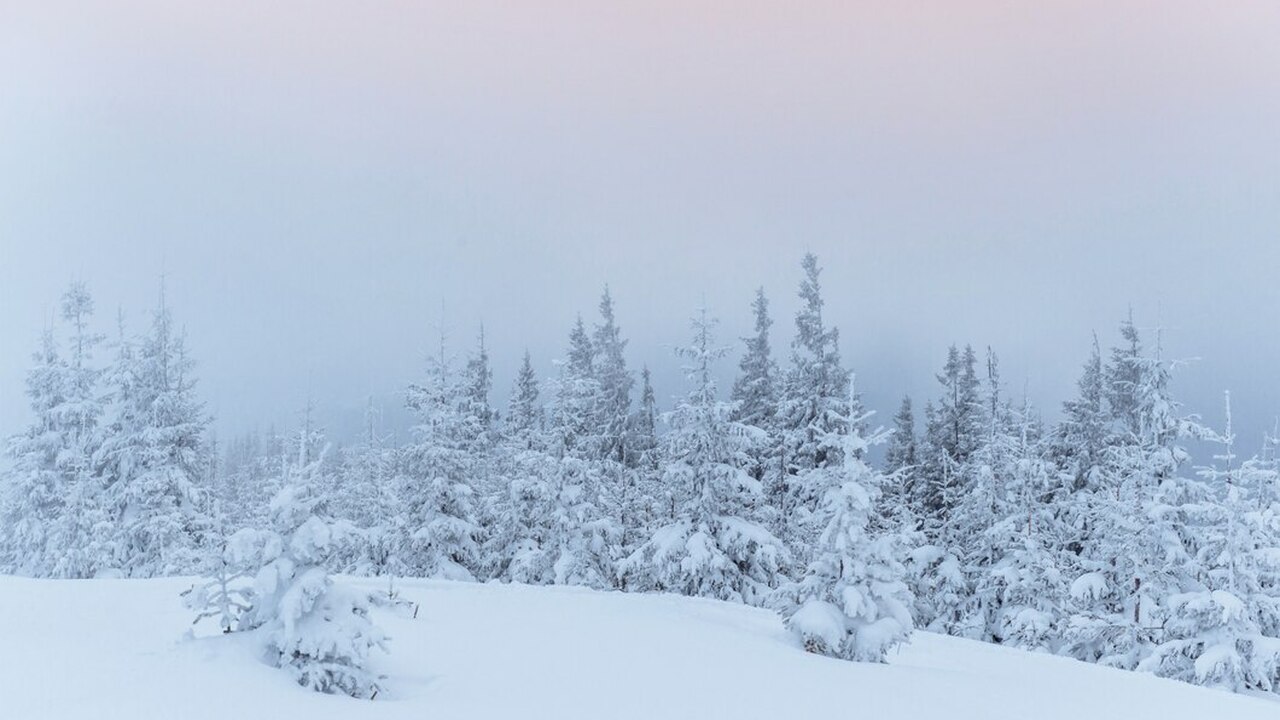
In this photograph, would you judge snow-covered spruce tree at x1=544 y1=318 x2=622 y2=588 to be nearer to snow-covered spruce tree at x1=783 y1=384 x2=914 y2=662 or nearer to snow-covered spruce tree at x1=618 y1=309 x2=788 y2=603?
snow-covered spruce tree at x1=618 y1=309 x2=788 y2=603

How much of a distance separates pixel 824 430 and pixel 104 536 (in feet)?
90.3

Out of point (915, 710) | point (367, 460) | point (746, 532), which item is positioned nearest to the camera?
point (915, 710)

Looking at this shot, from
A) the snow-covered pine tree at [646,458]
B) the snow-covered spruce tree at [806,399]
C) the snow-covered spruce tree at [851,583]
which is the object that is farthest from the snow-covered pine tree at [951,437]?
the snow-covered spruce tree at [851,583]

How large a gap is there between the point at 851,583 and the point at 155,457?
2620 cm

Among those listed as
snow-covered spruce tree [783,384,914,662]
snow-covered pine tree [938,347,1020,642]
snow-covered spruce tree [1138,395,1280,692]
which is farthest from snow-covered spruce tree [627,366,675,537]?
snow-covered spruce tree [1138,395,1280,692]

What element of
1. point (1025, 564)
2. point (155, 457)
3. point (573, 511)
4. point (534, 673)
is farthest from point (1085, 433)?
point (155, 457)

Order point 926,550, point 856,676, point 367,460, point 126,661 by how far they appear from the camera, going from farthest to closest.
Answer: point 367,460 → point 926,550 → point 856,676 → point 126,661

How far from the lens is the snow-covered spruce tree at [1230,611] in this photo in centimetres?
1698

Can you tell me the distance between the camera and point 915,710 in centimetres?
989

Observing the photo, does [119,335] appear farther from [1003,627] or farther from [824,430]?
[1003,627]

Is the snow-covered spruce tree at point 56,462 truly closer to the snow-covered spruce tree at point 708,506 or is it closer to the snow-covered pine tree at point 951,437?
the snow-covered spruce tree at point 708,506

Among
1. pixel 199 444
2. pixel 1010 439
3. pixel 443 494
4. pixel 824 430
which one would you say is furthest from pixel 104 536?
pixel 1010 439

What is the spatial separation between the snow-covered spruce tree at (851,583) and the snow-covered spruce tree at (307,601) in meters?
8.32

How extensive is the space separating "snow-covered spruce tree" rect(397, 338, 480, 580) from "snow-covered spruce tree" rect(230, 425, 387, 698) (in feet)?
65.5
